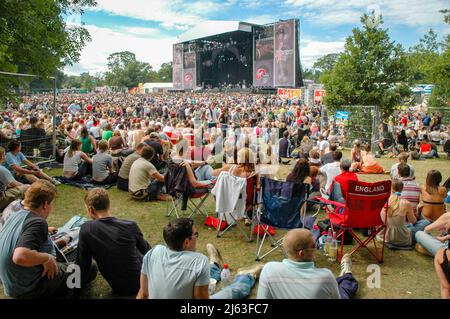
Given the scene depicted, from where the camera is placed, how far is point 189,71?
54.2 metres

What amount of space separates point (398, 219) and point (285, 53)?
33.5m

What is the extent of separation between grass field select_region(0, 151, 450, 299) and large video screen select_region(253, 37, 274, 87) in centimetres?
3485

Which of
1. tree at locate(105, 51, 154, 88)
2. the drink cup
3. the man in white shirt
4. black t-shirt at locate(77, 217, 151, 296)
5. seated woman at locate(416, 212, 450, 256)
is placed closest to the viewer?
black t-shirt at locate(77, 217, 151, 296)

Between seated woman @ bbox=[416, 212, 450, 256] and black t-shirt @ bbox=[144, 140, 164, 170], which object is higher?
black t-shirt @ bbox=[144, 140, 164, 170]

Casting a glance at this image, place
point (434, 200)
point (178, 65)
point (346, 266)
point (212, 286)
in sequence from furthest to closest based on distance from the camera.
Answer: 1. point (178, 65)
2. point (434, 200)
3. point (346, 266)
4. point (212, 286)

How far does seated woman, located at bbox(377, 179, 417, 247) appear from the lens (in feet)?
15.4

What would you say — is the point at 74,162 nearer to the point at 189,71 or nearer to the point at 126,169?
the point at 126,169

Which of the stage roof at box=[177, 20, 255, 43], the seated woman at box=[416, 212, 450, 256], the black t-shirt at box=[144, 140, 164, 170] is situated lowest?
the seated woman at box=[416, 212, 450, 256]

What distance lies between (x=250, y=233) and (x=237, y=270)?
3.84 feet

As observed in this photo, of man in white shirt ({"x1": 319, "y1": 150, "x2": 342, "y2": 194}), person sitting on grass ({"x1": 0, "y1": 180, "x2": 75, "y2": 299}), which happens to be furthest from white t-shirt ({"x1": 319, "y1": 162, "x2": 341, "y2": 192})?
person sitting on grass ({"x1": 0, "y1": 180, "x2": 75, "y2": 299})

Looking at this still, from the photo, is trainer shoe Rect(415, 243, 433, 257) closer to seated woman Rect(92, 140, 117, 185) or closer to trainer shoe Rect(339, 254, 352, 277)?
trainer shoe Rect(339, 254, 352, 277)

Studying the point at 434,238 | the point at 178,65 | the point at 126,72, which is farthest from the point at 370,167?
the point at 126,72

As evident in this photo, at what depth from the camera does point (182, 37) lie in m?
52.1
